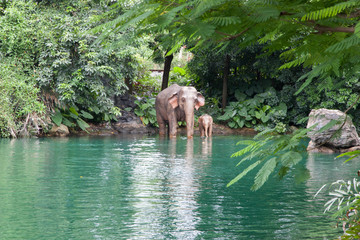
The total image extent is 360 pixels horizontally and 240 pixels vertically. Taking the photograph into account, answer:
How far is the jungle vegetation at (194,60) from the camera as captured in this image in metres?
2.18

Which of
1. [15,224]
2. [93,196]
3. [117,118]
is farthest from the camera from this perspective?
[117,118]

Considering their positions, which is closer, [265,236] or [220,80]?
[265,236]

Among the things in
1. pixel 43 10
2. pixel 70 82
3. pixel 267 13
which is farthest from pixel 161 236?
pixel 43 10

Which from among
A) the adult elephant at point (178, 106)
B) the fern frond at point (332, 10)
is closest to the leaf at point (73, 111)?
the adult elephant at point (178, 106)

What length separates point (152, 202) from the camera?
6.21m

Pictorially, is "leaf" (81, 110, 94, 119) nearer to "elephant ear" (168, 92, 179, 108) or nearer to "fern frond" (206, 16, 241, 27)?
"elephant ear" (168, 92, 179, 108)

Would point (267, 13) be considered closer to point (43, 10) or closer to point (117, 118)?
point (43, 10)

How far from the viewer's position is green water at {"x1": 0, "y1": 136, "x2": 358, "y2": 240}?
480 cm

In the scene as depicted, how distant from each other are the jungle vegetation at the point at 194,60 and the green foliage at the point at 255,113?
2.6 inches

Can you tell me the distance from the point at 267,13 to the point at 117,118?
21.6m

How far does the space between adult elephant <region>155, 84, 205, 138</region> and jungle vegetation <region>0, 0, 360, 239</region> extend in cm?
174

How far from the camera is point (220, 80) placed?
2783cm

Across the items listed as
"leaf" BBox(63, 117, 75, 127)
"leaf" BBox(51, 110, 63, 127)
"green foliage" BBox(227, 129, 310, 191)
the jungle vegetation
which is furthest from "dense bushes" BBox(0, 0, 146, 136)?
"green foliage" BBox(227, 129, 310, 191)

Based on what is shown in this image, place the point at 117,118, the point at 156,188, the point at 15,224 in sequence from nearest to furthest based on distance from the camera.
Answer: the point at 15,224 → the point at 156,188 → the point at 117,118
